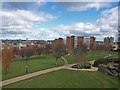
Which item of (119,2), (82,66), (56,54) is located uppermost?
(119,2)

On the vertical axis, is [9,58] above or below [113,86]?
above

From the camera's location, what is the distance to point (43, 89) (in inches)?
441

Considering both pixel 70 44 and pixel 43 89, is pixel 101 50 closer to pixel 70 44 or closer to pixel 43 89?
pixel 70 44

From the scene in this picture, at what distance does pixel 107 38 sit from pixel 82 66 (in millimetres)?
107348

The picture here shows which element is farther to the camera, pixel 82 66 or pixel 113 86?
pixel 82 66

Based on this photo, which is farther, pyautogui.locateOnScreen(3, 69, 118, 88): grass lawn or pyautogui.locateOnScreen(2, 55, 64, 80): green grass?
pyautogui.locateOnScreen(2, 55, 64, 80): green grass

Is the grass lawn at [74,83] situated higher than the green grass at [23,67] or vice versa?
the grass lawn at [74,83]

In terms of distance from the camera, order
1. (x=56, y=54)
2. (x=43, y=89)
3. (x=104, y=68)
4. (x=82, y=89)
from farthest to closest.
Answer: (x=56, y=54) → (x=104, y=68) → (x=43, y=89) → (x=82, y=89)

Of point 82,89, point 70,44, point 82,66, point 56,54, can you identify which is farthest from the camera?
point 70,44

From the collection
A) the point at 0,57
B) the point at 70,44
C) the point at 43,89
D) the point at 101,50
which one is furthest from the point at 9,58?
the point at 70,44

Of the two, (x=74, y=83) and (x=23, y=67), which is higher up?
(x=74, y=83)

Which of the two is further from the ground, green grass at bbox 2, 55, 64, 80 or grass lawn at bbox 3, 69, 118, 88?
grass lawn at bbox 3, 69, 118, 88

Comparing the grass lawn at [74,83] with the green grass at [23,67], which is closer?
the grass lawn at [74,83]

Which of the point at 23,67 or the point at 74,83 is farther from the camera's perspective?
the point at 23,67
